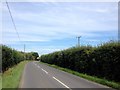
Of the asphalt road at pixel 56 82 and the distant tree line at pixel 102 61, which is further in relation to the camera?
the distant tree line at pixel 102 61

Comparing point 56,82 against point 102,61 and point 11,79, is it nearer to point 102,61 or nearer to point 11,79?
point 11,79

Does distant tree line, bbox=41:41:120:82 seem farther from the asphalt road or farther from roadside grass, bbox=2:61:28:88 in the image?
roadside grass, bbox=2:61:28:88

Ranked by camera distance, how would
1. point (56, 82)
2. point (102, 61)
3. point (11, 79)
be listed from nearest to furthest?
point (56, 82), point (11, 79), point (102, 61)

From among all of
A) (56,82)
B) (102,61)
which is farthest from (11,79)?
(102,61)

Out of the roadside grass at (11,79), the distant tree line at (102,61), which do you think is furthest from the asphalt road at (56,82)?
the distant tree line at (102,61)

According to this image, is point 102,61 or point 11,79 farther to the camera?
point 102,61

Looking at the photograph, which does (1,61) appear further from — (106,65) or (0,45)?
(106,65)

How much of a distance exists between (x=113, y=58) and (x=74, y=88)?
790 cm

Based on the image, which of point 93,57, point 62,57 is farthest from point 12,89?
point 62,57

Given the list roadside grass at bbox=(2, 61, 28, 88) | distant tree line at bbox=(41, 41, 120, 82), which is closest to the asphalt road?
roadside grass at bbox=(2, 61, 28, 88)

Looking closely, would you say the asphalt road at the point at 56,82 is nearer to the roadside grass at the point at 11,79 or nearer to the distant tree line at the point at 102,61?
the roadside grass at the point at 11,79

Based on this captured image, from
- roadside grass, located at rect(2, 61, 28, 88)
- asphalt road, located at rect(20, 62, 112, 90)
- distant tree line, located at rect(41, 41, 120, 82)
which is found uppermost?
distant tree line, located at rect(41, 41, 120, 82)

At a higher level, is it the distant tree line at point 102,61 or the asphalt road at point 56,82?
the distant tree line at point 102,61

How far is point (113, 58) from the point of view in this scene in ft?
80.5
